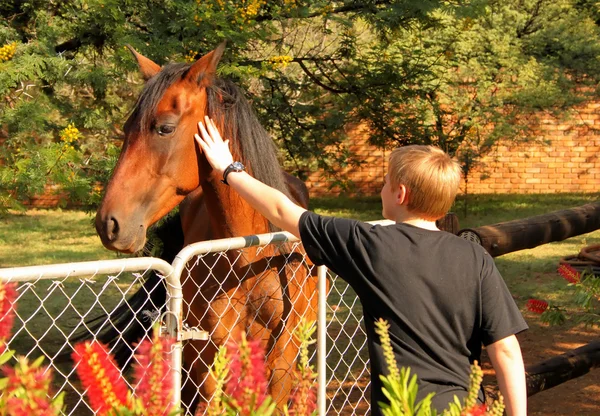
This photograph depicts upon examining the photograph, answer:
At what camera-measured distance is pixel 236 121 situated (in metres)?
3.54

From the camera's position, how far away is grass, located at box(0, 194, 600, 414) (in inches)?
286

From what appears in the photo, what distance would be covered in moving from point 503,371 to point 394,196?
24.6 inches

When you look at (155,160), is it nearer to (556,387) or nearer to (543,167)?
(556,387)

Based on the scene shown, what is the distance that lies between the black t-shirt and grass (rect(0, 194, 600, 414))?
1.03m

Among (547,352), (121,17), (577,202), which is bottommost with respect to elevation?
(577,202)

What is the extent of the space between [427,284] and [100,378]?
1269mm

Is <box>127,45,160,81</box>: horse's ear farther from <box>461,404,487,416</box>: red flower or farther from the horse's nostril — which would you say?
<box>461,404,487,416</box>: red flower

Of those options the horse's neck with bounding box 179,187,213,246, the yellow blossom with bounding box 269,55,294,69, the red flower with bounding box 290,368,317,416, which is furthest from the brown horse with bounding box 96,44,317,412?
the yellow blossom with bounding box 269,55,294,69

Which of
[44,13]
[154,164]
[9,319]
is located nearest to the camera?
[9,319]

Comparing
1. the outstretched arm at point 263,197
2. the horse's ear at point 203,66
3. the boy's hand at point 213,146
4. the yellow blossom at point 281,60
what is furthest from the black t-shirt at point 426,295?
the yellow blossom at point 281,60

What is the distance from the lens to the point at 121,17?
5578 mm

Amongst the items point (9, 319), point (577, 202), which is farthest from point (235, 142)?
point (577, 202)

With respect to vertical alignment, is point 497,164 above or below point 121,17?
below

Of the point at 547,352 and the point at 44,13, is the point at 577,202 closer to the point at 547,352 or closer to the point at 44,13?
the point at 547,352
